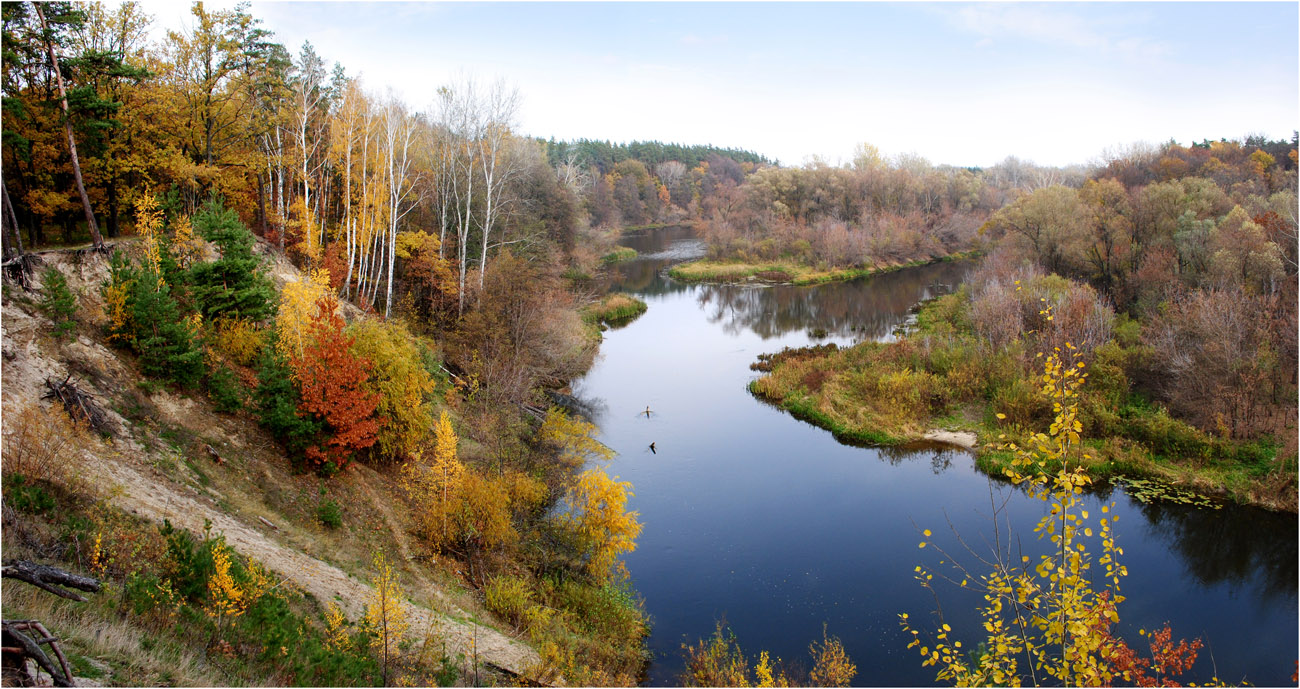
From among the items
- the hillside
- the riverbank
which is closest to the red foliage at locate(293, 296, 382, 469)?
the hillside

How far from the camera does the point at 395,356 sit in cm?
1928

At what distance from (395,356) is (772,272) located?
50558 mm

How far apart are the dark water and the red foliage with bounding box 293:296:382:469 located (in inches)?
318

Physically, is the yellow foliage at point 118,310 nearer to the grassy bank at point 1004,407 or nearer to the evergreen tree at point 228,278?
the evergreen tree at point 228,278

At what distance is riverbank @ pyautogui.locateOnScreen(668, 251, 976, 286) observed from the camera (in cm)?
6412

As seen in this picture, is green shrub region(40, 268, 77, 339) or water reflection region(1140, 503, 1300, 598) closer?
green shrub region(40, 268, 77, 339)

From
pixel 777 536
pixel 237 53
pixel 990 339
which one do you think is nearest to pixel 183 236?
pixel 237 53

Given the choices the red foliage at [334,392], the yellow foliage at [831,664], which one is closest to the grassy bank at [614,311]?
the red foliage at [334,392]

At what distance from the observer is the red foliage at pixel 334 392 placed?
16906 millimetres

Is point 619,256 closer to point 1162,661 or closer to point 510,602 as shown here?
point 510,602

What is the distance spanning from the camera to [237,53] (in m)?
25.4

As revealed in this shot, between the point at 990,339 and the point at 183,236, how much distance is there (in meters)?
30.5

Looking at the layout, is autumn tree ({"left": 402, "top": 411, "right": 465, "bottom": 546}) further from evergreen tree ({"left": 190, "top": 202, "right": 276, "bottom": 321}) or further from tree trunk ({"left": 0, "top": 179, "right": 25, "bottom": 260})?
tree trunk ({"left": 0, "top": 179, "right": 25, "bottom": 260})

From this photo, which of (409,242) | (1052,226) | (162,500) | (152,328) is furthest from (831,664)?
(1052,226)
